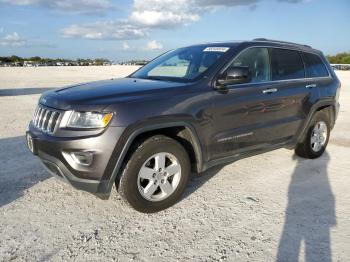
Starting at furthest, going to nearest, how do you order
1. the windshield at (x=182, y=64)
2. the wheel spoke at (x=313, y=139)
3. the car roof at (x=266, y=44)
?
the wheel spoke at (x=313, y=139) → the car roof at (x=266, y=44) → the windshield at (x=182, y=64)

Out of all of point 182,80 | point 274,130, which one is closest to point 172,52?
point 182,80

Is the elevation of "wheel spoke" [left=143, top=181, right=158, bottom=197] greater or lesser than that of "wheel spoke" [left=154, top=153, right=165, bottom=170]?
lesser

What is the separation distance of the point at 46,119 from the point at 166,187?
4.69ft

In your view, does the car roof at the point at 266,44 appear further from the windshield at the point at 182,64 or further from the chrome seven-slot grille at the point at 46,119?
the chrome seven-slot grille at the point at 46,119

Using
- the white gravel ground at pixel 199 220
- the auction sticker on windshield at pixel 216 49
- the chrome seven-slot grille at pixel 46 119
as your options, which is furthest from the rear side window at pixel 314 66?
the chrome seven-slot grille at pixel 46 119

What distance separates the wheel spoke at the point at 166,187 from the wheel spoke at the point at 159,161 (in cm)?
20

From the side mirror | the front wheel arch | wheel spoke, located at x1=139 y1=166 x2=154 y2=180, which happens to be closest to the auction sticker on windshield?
the side mirror

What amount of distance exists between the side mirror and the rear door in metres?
0.11

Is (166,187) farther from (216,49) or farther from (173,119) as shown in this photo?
(216,49)

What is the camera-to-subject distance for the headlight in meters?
3.29

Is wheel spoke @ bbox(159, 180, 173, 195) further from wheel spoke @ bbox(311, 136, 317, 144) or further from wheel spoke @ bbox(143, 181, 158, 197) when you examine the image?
wheel spoke @ bbox(311, 136, 317, 144)

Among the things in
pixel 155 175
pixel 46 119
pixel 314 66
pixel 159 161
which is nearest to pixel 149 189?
pixel 155 175

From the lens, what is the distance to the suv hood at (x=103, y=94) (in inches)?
132

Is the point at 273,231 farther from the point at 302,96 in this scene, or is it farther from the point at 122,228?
the point at 302,96
